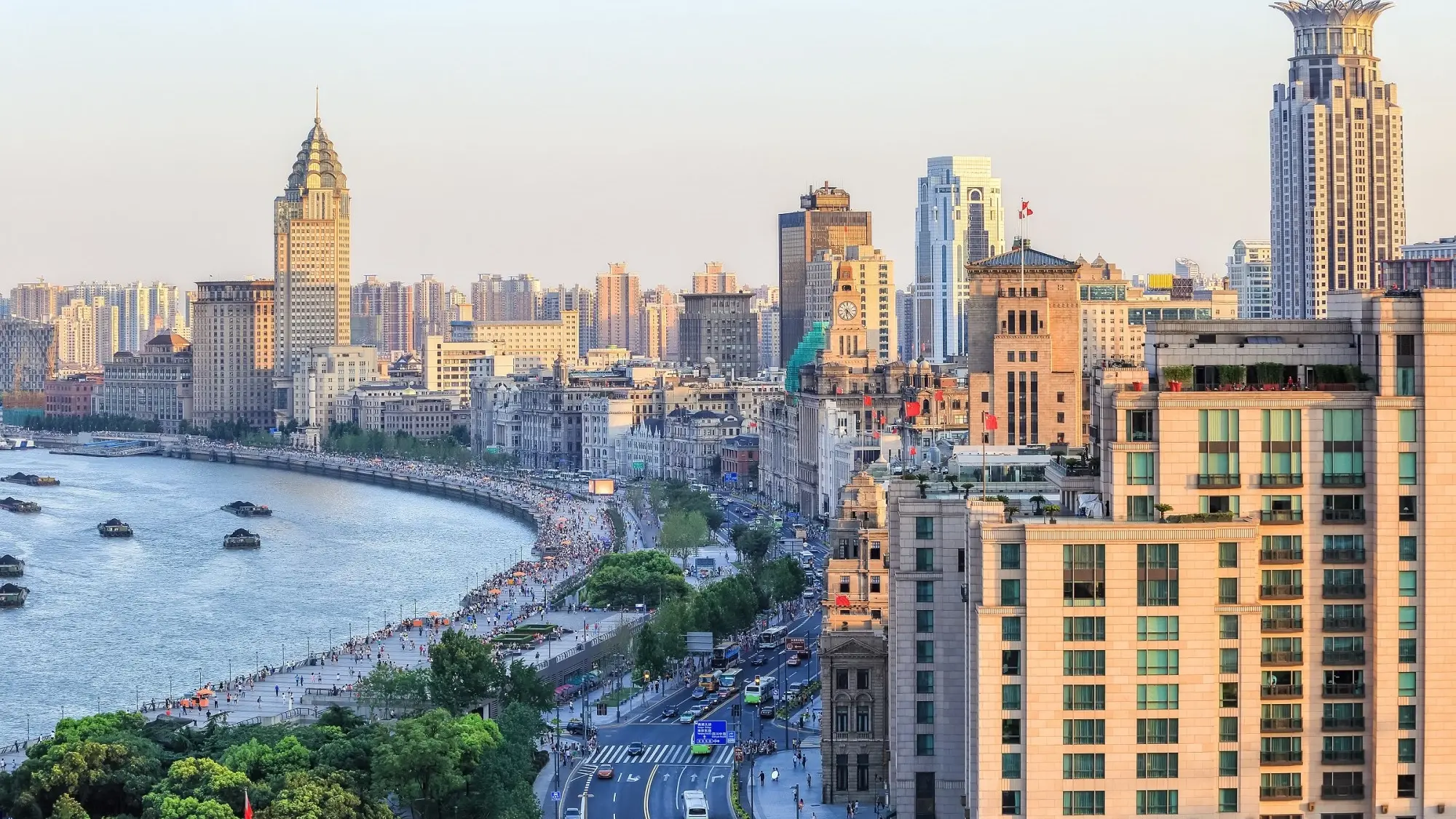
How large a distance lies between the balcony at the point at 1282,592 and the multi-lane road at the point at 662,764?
20.1 m

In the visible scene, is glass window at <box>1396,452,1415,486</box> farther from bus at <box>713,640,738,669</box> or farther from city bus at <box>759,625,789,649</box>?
city bus at <box>759,625,789,649</box>

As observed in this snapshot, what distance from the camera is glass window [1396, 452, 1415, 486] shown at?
34.7 m

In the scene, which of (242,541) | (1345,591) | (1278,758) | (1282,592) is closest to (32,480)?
(242,541)

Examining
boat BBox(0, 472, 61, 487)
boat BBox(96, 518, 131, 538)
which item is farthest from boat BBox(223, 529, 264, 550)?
boat BBox(0, 472, 61, 487)

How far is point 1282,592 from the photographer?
114 feet

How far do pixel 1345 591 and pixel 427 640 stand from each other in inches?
2244

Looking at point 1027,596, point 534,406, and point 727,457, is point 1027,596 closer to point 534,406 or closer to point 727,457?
point 727,457

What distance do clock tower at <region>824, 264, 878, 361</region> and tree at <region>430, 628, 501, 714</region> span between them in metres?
71.7

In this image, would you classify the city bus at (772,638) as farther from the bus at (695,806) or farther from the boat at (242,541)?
the boat at (242,541)

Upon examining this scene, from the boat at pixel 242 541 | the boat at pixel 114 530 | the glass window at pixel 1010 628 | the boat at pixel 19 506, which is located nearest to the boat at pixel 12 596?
the boat at pixel 242 541

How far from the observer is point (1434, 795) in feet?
113

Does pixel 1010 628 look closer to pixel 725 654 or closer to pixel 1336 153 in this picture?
pixel 725 654

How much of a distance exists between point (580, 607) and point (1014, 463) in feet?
158

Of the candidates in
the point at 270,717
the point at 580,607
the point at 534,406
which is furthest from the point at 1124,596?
the point at 534,406
